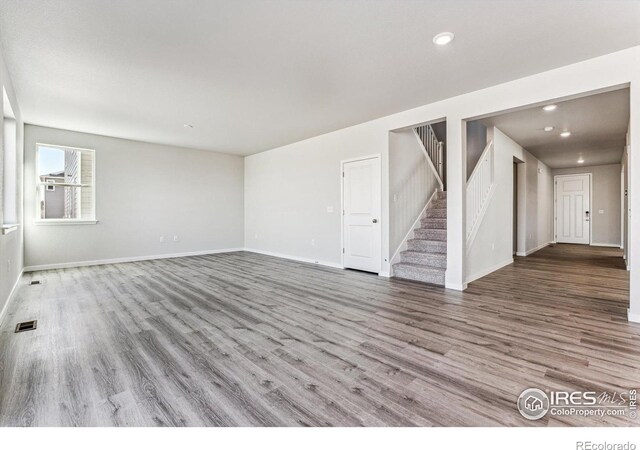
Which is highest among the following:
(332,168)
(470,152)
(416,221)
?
(470,152)

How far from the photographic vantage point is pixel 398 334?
8.72 ft

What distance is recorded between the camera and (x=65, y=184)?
228 inches

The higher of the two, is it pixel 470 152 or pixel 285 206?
pixel 470 152

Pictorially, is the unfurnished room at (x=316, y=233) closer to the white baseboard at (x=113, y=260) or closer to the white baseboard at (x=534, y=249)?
the white baseboard at (x=113, y=260)

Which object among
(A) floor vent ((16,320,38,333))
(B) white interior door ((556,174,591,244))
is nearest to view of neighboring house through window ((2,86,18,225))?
(A) floor vent ((16,320,38,333))

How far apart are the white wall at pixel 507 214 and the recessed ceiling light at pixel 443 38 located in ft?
9.88

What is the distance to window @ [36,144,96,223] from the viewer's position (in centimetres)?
561

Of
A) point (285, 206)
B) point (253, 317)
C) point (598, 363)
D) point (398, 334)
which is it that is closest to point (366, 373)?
point (398, 334)

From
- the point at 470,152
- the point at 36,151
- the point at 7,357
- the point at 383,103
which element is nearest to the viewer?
the point at 7,357

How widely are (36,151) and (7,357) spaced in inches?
192

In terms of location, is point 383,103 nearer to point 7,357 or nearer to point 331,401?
point 331,401

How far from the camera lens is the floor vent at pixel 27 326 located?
110 inches

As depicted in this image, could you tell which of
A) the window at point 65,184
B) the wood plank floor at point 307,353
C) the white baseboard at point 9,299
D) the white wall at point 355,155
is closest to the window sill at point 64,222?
the window at point 65,184

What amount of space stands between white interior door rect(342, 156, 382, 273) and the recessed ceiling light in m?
2.44
